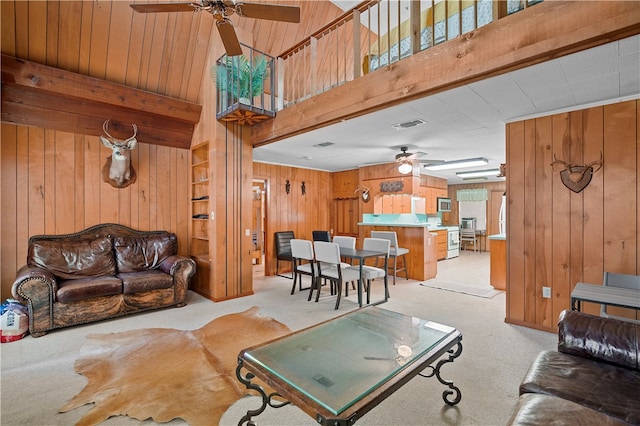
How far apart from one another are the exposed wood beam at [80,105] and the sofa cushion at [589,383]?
5.03m

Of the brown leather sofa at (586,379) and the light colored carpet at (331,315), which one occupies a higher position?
the brown leather sofa at (586,379)

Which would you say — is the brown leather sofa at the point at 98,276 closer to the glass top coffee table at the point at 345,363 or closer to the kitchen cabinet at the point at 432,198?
the glass top coffee table at the point at 345,363

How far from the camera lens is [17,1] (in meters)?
3.15

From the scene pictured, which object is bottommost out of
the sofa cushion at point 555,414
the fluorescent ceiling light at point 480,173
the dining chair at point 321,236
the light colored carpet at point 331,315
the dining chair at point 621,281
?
the light colored carpet at point 331,315

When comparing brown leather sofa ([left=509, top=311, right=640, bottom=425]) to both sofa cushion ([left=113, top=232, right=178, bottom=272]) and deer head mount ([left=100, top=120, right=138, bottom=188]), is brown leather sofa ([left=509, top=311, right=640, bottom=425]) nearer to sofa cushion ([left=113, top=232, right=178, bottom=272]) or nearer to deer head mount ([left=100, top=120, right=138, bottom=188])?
sofa cushion ([left=113, top=232, right=178, bottom=272])

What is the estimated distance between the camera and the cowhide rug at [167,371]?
1947mm

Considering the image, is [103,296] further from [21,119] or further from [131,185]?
[21,119]

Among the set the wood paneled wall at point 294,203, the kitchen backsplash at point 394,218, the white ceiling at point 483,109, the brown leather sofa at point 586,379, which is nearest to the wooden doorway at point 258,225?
the wood paneled wall at point 294,203

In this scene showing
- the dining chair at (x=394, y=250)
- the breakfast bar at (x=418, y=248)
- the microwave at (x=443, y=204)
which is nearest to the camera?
the dining chair at (x=394, y=250)

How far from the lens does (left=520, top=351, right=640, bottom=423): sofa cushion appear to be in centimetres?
132

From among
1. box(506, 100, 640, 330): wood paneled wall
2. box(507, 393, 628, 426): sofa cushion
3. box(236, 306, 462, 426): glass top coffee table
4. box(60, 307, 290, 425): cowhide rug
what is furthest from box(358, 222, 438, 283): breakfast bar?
box(507, 393, 628, 426): sofa cushion

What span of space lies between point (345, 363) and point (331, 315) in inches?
83.0

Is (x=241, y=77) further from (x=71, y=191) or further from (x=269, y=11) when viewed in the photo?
(x=71, y=191)

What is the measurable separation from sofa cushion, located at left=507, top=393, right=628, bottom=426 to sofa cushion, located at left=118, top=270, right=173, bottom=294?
390cm
